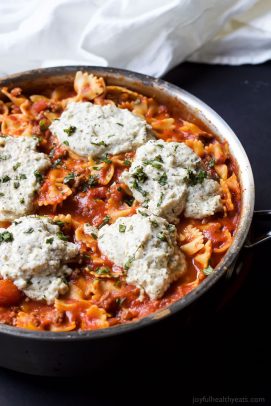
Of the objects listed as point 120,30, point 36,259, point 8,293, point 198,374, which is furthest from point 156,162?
point 120,30

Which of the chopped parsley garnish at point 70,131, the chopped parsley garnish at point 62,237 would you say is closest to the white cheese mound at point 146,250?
the chopped parsley garnish at point 62,237

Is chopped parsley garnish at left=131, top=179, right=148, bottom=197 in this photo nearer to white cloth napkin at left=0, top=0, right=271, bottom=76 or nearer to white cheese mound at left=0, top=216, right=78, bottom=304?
white cheese mound at left=0, top=216, right=78, bottom=304

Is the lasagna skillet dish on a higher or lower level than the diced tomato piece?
higher

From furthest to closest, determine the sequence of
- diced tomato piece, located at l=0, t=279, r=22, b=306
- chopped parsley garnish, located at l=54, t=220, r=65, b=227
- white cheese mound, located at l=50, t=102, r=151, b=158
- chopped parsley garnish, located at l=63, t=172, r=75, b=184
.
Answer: white cheese mound, located at l=50, t=102, r=151, b=158 < chopped parsley garnish, located at l=63, t=172, r=75, b=184 < chopped parsley garnish, located at l=54, t=220, r=65, b=227 < diced tomato piece, located at l=0, t=279, r=22, b=306

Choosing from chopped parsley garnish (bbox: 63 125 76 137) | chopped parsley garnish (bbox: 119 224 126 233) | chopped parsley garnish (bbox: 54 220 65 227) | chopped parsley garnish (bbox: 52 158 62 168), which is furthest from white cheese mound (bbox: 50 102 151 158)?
chopped parsley garnish (bbox: 119 224 126 233)

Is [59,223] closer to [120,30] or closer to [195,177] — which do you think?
[195,177]

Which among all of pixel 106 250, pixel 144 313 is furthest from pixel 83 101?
pixel 144 313
